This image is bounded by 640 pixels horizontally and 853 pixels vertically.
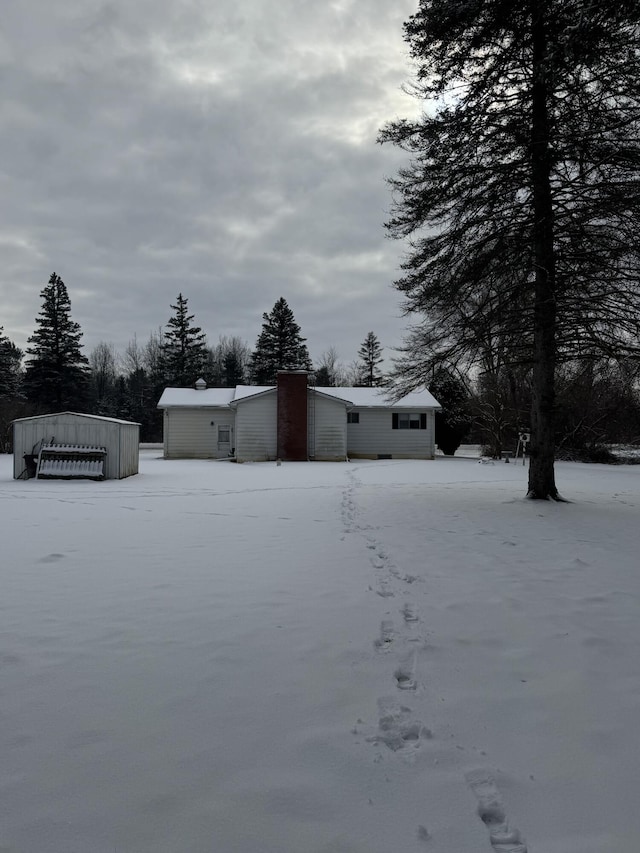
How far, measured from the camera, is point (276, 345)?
5653 centimetres

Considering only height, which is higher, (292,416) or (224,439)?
(292,416)

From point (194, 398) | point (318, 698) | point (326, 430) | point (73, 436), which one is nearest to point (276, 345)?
point (194, 398)

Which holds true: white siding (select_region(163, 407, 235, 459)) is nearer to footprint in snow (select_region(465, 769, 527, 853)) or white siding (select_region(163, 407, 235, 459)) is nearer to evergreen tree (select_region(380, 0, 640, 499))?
evergreen tree (select_region(380, 0, 640, 499))

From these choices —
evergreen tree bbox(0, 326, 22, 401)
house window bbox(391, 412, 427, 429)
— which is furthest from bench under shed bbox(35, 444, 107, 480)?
evergreen tree bbox(0, 326, 22, 401)

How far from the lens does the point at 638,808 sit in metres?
2.20

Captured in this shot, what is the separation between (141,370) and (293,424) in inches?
1931

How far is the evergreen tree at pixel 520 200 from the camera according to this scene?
932cm

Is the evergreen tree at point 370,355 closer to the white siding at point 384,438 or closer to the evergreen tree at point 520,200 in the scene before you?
the white siding at point 384,438

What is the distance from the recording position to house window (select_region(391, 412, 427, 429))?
3042 centimetres

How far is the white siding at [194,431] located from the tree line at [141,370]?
12.6m

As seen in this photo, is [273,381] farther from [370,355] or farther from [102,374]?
[102,374]

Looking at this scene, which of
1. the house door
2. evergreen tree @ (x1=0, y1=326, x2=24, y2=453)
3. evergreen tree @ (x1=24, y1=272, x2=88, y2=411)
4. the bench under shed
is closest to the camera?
the bench under shed

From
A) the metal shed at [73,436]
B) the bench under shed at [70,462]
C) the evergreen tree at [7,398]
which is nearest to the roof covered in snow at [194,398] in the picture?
the evergreen tree at [7,398]

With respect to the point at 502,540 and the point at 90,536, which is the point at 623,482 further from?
the point at 90,536
